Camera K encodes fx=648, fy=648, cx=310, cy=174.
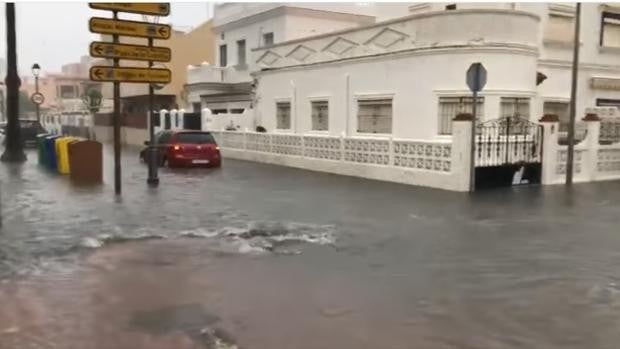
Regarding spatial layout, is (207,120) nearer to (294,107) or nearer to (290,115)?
(290,115)

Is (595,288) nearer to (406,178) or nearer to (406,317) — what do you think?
(406,317)

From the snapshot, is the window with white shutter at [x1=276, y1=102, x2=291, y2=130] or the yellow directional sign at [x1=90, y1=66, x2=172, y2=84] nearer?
the yellow directional sign at [x1=90, y1=66, x2=172, y2=84]

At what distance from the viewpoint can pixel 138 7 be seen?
A: 1423 cm

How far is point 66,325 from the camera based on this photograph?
5301 millimetres

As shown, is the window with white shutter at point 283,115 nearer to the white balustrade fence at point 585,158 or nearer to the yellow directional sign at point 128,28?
the yellow directional sign at point 128,28

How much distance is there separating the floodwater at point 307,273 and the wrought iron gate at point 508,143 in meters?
2.32

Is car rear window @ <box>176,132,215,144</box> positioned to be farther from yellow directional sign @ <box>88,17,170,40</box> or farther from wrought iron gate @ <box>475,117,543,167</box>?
wrought iron gate @ <box>475,117,543,167</box>

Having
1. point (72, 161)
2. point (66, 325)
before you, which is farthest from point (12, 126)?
point (66, 325)

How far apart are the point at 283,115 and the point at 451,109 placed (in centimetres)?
969

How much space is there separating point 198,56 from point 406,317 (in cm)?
4446

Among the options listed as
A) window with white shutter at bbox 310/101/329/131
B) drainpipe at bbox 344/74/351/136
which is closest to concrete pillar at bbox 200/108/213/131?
window with white shutter at bbox 310/101/329/131

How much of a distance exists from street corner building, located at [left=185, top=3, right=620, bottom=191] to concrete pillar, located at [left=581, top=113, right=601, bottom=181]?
0.09 feet

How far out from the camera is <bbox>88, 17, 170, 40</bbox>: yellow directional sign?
1383cm

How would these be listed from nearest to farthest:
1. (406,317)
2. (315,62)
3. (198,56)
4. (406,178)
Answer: (406,317), (406,178), (315,62), (198,56)
